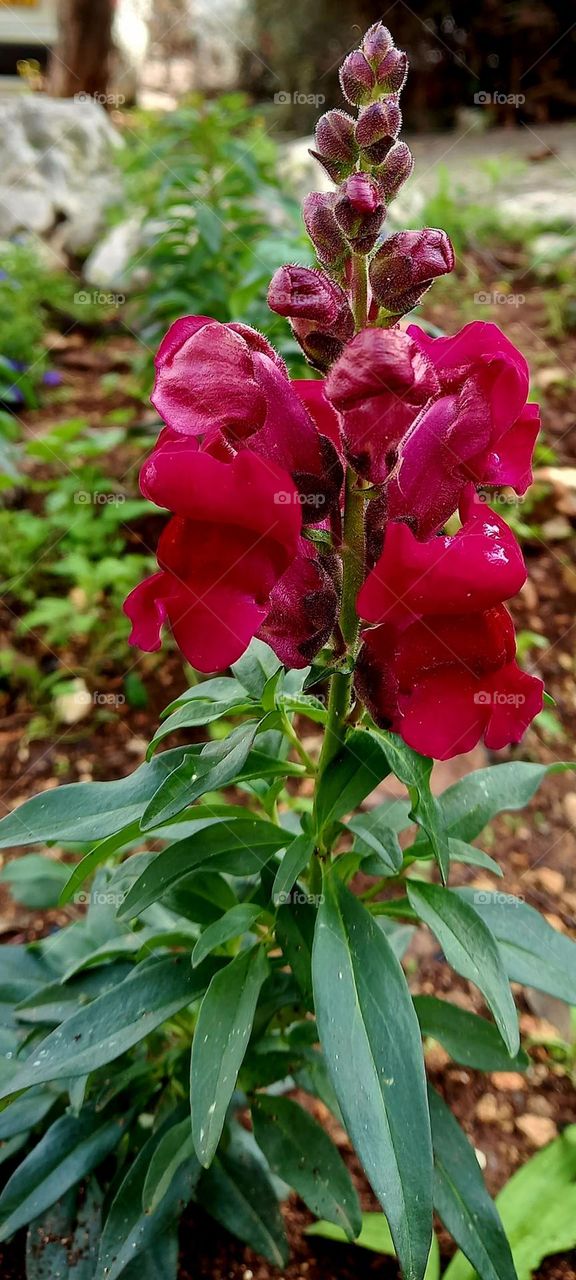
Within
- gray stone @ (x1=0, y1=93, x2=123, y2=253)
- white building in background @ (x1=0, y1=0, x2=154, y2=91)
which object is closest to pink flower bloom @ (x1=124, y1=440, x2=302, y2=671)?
gray stone @ (x1=0, y1=93, x2=123, y2=253)

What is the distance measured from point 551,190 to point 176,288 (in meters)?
4.46

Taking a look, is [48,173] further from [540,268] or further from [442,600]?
[442,600]

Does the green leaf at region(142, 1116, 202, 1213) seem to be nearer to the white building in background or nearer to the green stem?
the green stem

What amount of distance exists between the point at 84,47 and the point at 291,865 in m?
9.18

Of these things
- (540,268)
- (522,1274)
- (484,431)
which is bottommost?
(522,1274)

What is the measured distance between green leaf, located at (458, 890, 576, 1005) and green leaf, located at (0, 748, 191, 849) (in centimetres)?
49

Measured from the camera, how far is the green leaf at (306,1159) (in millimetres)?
1352

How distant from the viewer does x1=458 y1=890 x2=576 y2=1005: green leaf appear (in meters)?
1.35

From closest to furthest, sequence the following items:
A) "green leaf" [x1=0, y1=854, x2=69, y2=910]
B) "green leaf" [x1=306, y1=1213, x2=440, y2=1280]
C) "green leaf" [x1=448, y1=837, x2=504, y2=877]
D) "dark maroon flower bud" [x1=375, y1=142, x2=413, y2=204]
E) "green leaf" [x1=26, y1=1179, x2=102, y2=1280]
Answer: "dark maroon flower bud" [x1=375, y1=142, x2=413, y2=204] → "green leaf" [x1=448, y1=837, x2=504, y2=877] → "green leaf" [x1=26, y1=1179, x2=102, y2=1280] → "green leaf" [x1=306, y1=1213, x2=440, y2=1280] → "green leaf" [x1=0, y1=854, x2=69, y2=910]

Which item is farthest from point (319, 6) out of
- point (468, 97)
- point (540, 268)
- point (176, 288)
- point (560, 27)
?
point (176, 288)

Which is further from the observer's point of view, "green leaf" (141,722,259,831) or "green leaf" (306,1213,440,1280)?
"green leaf" (306,1213,440,1280)

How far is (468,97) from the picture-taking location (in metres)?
9.81

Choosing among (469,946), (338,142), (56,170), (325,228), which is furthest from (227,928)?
(56,170)

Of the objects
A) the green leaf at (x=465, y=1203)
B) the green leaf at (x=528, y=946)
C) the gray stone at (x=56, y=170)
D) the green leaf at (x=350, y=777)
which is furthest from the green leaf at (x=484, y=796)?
the gray stone at (x=56, y=170)
